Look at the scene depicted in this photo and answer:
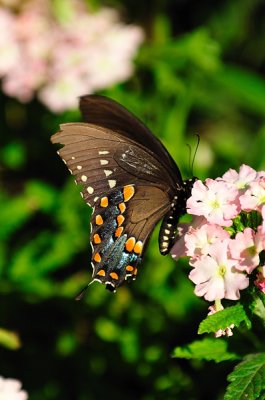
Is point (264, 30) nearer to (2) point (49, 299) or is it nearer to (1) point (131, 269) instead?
(2) point (49, 299)

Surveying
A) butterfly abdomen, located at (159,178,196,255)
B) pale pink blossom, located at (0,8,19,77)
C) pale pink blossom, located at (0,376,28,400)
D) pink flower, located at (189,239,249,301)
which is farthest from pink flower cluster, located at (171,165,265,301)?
pale pink blossom, located at (0,8,19,77)

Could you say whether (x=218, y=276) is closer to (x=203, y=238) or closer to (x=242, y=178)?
(x=203, y=238)

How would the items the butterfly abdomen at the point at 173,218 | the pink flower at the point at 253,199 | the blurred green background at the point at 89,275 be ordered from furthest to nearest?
the blurred green background at the point at 89,275 < the butterfly abdomen at the point at 173,218 < the pink flower at the point at 253,199

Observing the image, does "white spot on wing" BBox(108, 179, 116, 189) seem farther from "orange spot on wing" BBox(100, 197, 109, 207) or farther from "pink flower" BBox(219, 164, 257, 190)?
"pink flower" BBox(219, 164, 257, 190)

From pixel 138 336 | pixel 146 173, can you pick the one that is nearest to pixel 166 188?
pixel 146 173

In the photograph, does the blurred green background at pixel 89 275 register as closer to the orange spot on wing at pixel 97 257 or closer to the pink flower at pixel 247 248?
the orange spot on wing at pixel 97 257

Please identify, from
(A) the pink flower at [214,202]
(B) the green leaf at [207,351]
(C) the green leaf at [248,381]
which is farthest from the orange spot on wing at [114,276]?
(C) the green leaf at [248,381]
